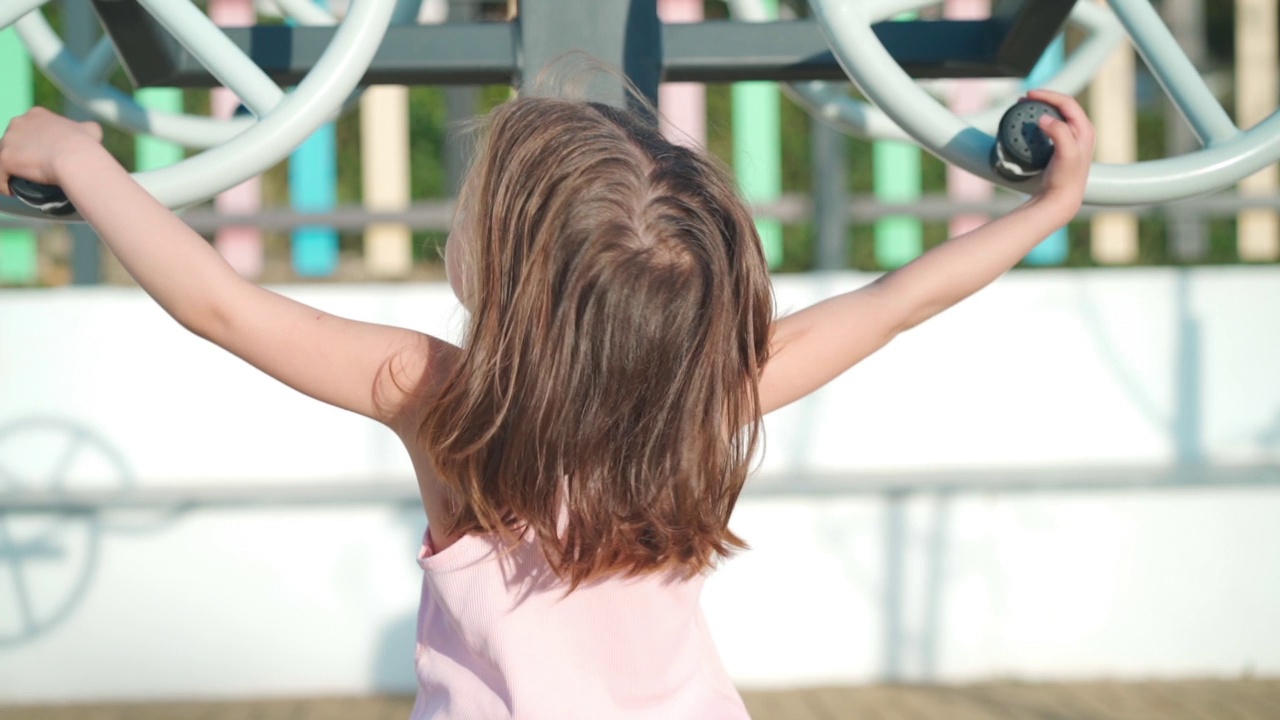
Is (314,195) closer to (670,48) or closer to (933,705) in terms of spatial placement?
(933,705)

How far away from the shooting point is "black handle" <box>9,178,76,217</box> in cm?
99

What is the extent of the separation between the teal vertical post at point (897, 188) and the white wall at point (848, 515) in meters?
0.83

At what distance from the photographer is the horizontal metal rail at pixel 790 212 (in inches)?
156

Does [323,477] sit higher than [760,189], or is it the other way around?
[760,189]

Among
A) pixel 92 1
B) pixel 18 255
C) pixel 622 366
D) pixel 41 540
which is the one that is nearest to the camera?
pixel 622 366

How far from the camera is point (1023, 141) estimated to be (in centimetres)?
107

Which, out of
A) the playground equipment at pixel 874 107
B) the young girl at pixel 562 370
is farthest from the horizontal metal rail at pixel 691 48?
the playground equipment at pixel 874 107

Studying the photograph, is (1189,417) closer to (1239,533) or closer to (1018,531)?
(1239,533)

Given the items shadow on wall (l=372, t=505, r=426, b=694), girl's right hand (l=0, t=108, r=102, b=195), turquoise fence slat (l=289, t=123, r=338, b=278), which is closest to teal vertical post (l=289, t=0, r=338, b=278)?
turquoise fence slat (l=289, t=123, r=338, b=278)

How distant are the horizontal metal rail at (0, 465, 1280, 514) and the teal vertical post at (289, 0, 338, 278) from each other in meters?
1.25

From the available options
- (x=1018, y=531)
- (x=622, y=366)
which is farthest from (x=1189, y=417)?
(x=622, y=366)

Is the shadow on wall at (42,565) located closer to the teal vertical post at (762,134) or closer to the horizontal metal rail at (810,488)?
the horizontal metal rail at (810,488)

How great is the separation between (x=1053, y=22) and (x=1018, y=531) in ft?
6.74

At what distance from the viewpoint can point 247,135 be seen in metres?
1.08
